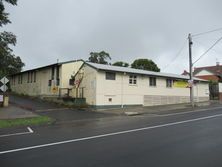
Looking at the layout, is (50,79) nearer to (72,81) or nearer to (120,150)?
(72,81)

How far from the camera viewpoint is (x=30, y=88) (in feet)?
120

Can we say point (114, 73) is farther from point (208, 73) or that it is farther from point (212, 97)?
point (208, 73)

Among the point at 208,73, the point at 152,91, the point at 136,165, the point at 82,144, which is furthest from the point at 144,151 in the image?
the point at 208,73

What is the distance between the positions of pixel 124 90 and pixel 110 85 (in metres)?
1.87

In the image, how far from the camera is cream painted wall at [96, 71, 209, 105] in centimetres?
2305

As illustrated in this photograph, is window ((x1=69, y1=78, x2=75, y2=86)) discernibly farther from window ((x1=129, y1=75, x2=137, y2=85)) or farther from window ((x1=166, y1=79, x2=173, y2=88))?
window ((x1=166, y1=79, x2=173, y2=88))

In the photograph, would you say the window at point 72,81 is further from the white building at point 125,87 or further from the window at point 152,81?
the window at point 152,81

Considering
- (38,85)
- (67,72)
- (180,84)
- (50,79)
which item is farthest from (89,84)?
(180,84)

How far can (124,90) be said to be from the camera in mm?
24750

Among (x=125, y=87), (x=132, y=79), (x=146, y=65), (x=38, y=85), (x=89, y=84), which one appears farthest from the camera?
(x=146, y=65)

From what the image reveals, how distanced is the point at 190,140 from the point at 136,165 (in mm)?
3497

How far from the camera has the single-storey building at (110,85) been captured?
23.4 metres

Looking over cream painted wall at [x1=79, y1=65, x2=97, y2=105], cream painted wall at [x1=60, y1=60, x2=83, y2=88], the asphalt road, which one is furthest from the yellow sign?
the asphalt road

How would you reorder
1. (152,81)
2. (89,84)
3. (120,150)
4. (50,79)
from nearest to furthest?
(120,150), (89,84), (152,81), (50,79)
